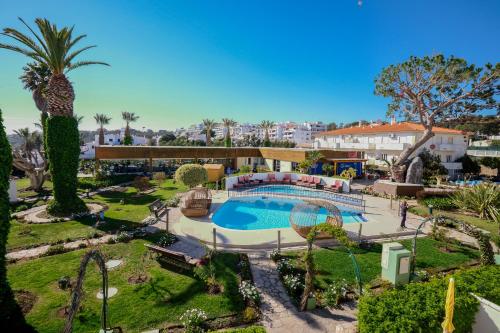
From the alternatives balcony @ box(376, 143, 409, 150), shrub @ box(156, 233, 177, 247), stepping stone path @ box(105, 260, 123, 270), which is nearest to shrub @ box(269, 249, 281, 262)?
shrub @ box(156, 233, 177, 247)

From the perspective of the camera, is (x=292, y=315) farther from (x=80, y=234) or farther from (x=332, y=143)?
(x=332, y=143)

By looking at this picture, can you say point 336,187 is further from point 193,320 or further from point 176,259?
point 193,320

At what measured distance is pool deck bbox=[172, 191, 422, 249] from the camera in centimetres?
1355

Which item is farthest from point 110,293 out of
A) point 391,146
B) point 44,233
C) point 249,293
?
point 391,146

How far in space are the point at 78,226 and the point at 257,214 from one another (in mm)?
12526

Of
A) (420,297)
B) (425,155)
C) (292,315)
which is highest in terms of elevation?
(425,155)

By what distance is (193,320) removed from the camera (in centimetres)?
740

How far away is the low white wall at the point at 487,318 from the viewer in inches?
259

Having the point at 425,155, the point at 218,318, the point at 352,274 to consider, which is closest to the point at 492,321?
the point at 352,274

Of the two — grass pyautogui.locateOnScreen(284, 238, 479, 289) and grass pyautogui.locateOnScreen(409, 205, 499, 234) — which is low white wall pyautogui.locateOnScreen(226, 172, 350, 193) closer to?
grass pyautogui.locateOnScreen(409, 205, 499, 234)

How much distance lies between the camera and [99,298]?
8695mm

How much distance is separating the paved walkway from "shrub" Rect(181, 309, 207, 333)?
191cm

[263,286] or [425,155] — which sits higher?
[425,155]

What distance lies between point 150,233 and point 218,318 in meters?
8.55
